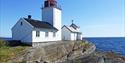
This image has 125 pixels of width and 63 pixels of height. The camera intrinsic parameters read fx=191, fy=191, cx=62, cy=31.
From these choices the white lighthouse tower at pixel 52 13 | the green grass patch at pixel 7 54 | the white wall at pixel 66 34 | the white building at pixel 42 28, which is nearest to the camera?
the green grass patch at pixel 7 54

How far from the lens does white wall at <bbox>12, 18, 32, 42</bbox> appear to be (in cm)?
2913

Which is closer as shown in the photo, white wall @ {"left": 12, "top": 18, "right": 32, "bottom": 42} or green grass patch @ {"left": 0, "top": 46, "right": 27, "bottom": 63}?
green grass patch @ {"left": 0, "top": 46, "right": 27, "bottom": 63}

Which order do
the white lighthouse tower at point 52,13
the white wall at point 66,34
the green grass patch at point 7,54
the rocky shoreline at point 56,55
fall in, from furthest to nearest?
the white wall at point 66,34, the white lighthouse tower at point 52,13, the rocky shoreline at point 56,55, the green grass patch at point 7,54

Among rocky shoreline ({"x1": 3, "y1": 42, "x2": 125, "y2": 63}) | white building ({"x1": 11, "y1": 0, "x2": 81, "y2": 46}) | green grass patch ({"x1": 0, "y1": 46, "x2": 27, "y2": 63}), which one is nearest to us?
green grass patch ({"x1": 0, "y1": 46, "x2": 27, "y2": 63})

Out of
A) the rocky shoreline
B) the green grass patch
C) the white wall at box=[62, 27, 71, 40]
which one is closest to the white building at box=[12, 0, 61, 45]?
the rocky shoreline

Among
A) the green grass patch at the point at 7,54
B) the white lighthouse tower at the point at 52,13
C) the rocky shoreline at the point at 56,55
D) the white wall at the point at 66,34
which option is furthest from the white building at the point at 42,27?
the green grass patch at the point at 7,54

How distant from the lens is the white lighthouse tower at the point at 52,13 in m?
36.7

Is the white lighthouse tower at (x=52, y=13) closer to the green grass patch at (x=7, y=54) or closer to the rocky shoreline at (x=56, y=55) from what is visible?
the rocky shoreline at (x=56, y=55)

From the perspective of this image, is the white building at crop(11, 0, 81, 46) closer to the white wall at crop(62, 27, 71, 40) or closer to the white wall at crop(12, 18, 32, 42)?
the white wall at crop(12, 18, 32, 42)

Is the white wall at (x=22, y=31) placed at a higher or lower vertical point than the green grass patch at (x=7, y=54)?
higher

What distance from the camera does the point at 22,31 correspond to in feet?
98.1

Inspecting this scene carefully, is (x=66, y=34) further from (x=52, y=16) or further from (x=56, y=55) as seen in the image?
(x=56, y=55)

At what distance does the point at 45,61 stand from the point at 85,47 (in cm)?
1666

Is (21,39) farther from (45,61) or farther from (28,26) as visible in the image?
(45,61)
